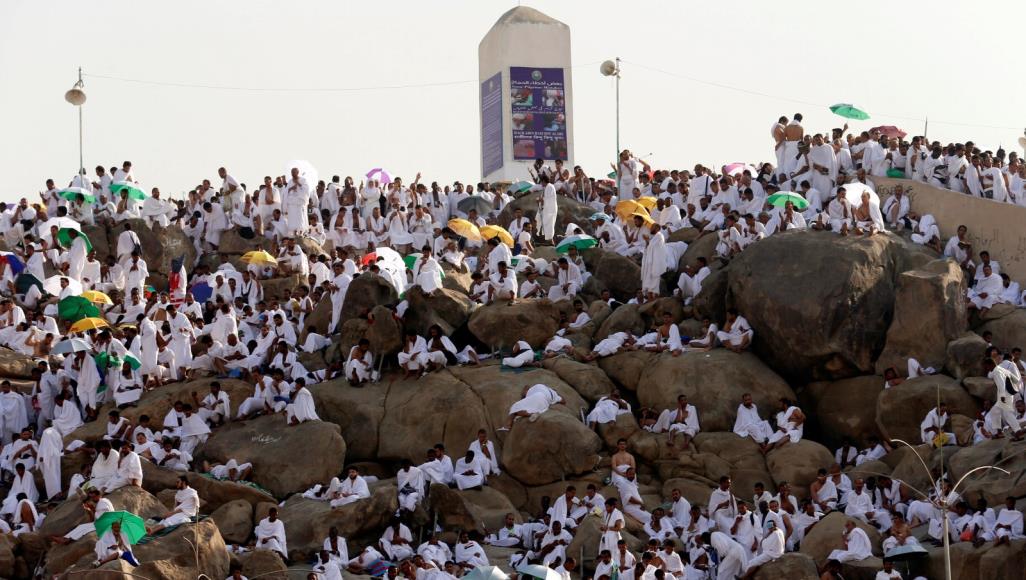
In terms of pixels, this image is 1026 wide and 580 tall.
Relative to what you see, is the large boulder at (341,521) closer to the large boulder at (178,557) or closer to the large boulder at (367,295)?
the large boulder at (178,557)

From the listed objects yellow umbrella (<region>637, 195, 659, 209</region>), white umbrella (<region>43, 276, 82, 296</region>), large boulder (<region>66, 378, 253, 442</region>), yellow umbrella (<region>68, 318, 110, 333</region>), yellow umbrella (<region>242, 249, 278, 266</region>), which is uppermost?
yellow umbrella (<region>637, 195, 659, 209</region>)

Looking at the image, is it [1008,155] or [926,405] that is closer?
[926,405]

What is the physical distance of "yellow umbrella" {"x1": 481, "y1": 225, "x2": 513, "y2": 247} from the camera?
37719 millimetres

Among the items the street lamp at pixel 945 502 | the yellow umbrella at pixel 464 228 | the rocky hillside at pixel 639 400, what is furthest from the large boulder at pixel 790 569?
the yellow umbrella at pixel 464 228

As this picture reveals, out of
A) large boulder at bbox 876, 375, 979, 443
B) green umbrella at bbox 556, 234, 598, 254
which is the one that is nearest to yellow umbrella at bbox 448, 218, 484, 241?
green umbrella at bbox 556, 234, 598, 254

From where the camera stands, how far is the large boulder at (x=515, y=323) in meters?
33.1

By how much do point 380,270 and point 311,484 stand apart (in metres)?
6.16

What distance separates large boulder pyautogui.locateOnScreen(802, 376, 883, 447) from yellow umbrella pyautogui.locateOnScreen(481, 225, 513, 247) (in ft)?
26.5

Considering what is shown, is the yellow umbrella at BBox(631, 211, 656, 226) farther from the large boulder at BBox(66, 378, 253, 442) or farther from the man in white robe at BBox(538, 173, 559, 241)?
the large boulder at BBox(66, 378, 253, 442)

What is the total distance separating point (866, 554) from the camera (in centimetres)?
2666

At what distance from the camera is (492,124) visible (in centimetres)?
4981

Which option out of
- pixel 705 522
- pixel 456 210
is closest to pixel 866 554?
pixel 705 522

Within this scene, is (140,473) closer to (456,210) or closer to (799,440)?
(799,440)

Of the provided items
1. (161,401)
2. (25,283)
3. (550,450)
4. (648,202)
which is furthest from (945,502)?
(25,283)
